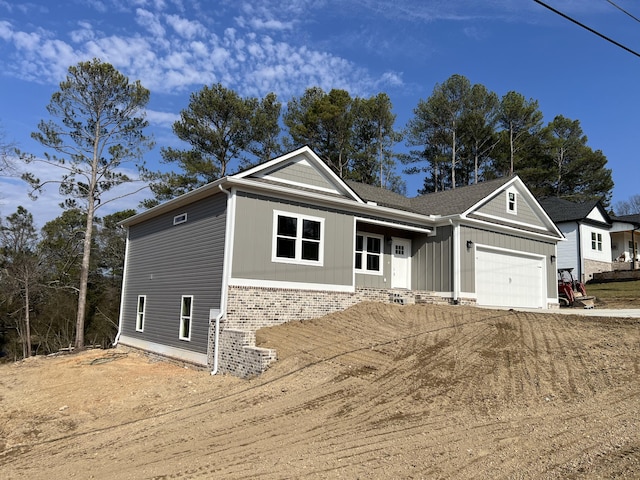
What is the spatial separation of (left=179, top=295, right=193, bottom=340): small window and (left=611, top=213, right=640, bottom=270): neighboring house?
1183 inches

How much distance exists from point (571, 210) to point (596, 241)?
275 cm

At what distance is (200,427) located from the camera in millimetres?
7238

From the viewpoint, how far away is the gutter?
38.9 ft

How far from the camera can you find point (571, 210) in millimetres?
31422

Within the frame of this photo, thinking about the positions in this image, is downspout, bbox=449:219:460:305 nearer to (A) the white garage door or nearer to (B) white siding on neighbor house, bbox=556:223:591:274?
(A) the white garage door

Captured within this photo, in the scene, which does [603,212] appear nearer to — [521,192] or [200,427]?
[521,192]

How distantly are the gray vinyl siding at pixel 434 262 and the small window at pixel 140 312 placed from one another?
9.84m

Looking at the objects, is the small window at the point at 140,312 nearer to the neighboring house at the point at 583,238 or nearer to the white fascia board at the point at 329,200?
the white fascia board at the point at 329,200

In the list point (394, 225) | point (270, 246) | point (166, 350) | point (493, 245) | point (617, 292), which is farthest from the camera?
point (617, 292)

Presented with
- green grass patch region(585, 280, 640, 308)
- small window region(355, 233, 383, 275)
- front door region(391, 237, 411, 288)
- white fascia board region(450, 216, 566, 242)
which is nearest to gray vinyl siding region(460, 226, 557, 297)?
white fascia board region(450, 216, 566, 242)

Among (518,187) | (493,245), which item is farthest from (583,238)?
(493,245)

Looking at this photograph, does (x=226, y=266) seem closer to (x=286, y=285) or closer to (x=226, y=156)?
(x=286, y=285)

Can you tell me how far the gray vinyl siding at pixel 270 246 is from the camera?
12672 millimetres

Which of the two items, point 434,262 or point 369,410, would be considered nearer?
point 369,410
